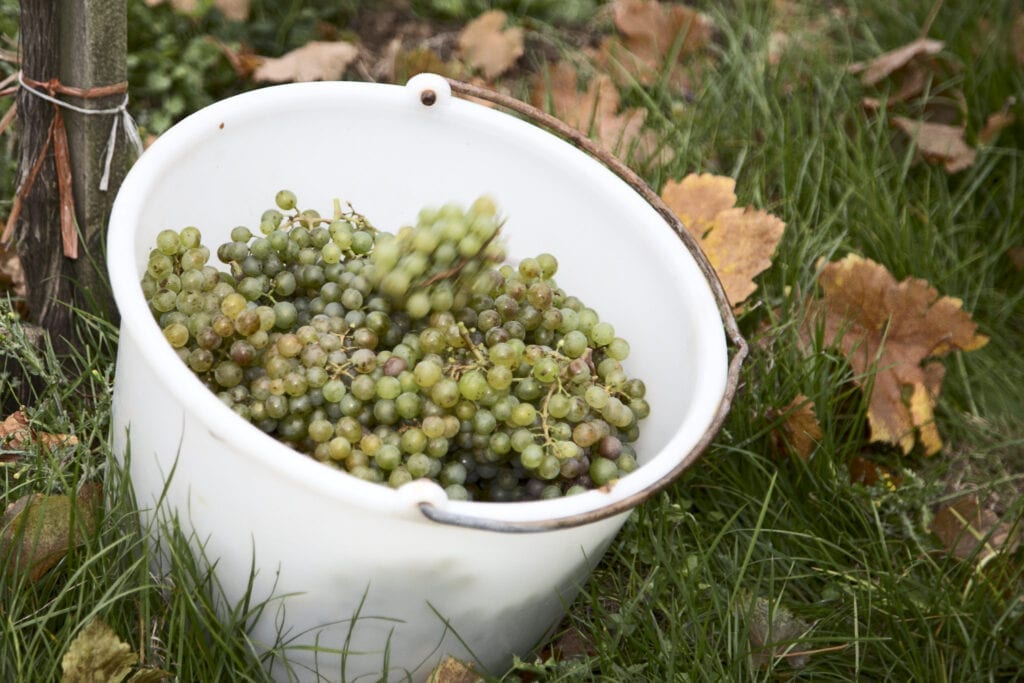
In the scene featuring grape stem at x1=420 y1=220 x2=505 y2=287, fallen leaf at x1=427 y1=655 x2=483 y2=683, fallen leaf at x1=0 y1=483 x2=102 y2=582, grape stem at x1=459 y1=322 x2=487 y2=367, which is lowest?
fallen leaf at x1=427 y1=655 x2=483 y2=683

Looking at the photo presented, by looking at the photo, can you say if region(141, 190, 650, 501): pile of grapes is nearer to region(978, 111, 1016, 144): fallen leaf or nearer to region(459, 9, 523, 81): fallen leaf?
region(459, 9, 523, 81): fallen leaf

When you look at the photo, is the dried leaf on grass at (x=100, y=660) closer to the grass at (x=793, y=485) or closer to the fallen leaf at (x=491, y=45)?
the grass at (x=793, y=485)

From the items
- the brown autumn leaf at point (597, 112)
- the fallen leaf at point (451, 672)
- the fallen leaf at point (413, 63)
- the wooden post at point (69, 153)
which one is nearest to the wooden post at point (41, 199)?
the wooden post at point (69, 153)

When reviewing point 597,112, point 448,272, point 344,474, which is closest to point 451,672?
point 344,474

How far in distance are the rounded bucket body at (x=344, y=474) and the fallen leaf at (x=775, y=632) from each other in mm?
290

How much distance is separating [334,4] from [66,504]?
140 cm

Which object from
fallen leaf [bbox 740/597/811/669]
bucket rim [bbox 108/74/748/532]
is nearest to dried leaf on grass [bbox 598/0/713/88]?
bucket rim [bbox 108/74/748/532]

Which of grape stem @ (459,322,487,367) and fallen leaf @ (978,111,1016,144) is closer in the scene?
grape stem @ (459,322,487,367)

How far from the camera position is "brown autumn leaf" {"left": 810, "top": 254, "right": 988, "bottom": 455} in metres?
1.79

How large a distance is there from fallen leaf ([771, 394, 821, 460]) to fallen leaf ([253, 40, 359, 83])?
113 centimetres

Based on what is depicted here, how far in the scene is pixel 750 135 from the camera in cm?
210

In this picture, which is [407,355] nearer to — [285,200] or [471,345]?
[471,345]

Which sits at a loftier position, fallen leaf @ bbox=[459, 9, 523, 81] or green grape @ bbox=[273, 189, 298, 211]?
green grape @ bbox=[273, 189, 298, 211]

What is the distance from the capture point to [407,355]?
1273 mm
